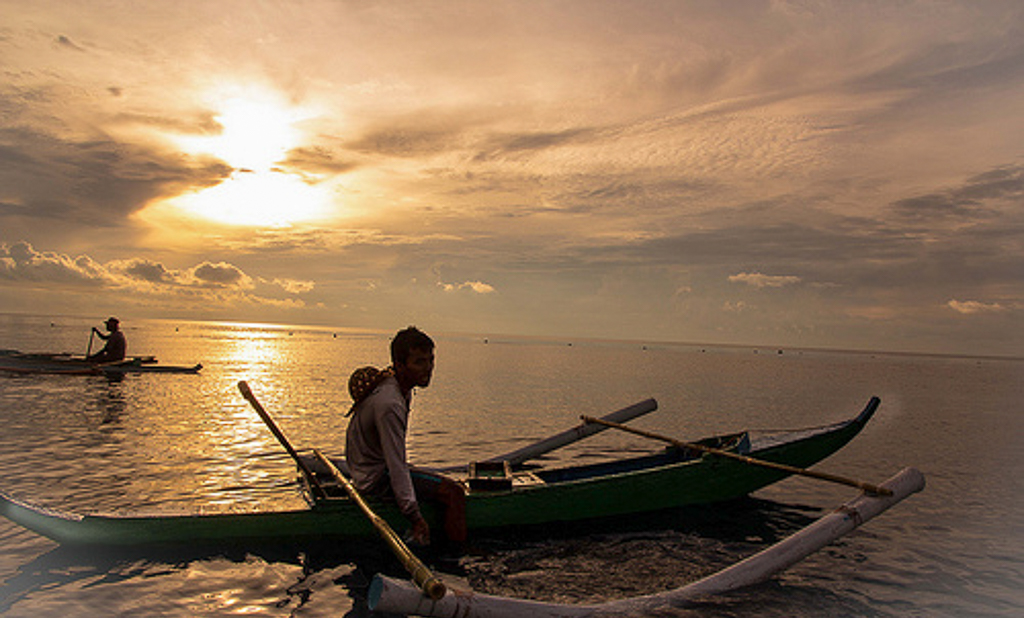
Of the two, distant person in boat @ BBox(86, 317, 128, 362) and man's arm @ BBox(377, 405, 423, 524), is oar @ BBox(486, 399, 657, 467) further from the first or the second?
distant person in boat @ BBox(86, 317, 128, 362)

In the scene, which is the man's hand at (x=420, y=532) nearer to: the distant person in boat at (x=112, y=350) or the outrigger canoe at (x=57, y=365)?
the outrigger canoe at (x=57, y=365)

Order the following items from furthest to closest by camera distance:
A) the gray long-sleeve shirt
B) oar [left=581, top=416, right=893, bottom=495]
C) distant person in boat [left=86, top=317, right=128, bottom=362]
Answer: distant person in boat [left=86, top=317, right=128, bottom=362], oar [left=581, top=416, right=893, bottom=495], the gray long-sleeve shirt

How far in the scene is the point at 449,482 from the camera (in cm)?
793

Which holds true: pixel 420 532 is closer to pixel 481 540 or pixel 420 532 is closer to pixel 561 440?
pixel 481 540

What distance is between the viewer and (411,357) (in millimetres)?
6848

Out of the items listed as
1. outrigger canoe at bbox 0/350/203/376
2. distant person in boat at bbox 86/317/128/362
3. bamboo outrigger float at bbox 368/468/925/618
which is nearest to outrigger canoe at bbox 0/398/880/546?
bamboo outrigger float at bbox 368/468/925/618

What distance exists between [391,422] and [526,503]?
2.88 meters

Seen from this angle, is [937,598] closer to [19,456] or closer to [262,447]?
[262,447]

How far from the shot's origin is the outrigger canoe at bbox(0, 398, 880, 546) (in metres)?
7.29

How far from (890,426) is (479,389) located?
2101 cm

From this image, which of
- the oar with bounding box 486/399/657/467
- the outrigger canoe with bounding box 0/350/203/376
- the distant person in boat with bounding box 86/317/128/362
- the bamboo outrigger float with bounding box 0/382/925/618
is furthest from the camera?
the distant person in boat with bounding box 86/317/128/362

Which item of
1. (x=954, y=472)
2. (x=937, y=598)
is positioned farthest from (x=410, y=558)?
(x=954, y=472)

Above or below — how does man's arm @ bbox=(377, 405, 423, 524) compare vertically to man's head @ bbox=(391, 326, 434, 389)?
below

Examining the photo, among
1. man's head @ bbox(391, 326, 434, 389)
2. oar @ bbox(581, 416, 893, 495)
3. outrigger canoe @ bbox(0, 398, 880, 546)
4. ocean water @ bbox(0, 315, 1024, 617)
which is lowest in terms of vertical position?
ocean water @ bbox(0, 315, 1024, 617)
